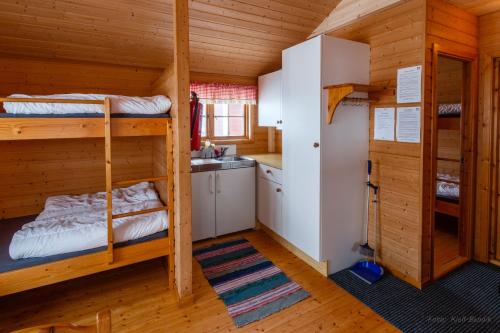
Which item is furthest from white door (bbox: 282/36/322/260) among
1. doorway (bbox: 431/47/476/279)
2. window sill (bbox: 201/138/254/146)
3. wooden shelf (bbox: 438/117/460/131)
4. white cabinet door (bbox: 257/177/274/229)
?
wooden shelf (bbox: 438/117/460/131)

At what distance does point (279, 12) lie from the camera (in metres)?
3.00

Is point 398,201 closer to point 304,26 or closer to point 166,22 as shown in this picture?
point 304,26

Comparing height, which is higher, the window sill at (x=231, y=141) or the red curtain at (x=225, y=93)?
the red curtain at (x=225, y=93)

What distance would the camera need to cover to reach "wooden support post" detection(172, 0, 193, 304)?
210 cm

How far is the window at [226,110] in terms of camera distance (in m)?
3.87

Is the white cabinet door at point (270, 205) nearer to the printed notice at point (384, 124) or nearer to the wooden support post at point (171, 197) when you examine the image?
the printed notice at point (384, 124)

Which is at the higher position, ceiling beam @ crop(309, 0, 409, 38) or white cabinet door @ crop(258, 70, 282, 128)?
ceiling beam @ crop(309, 0, 409, 38)

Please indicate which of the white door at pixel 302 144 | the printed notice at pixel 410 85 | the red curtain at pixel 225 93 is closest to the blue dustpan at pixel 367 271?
the white door at pixel 302 144

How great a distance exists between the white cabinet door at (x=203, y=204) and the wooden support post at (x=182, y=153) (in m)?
0.95

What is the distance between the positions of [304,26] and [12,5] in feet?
8.90

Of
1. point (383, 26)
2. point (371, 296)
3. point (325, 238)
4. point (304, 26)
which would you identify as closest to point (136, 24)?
point (304, 26)

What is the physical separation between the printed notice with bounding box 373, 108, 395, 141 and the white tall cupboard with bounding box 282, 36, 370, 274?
0.11m

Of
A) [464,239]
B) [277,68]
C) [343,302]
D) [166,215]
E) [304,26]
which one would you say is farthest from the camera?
[277,68]

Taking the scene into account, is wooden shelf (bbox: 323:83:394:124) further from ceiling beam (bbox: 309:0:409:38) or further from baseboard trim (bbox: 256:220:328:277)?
baseboard trim (bbox: 256:220:328:277)
